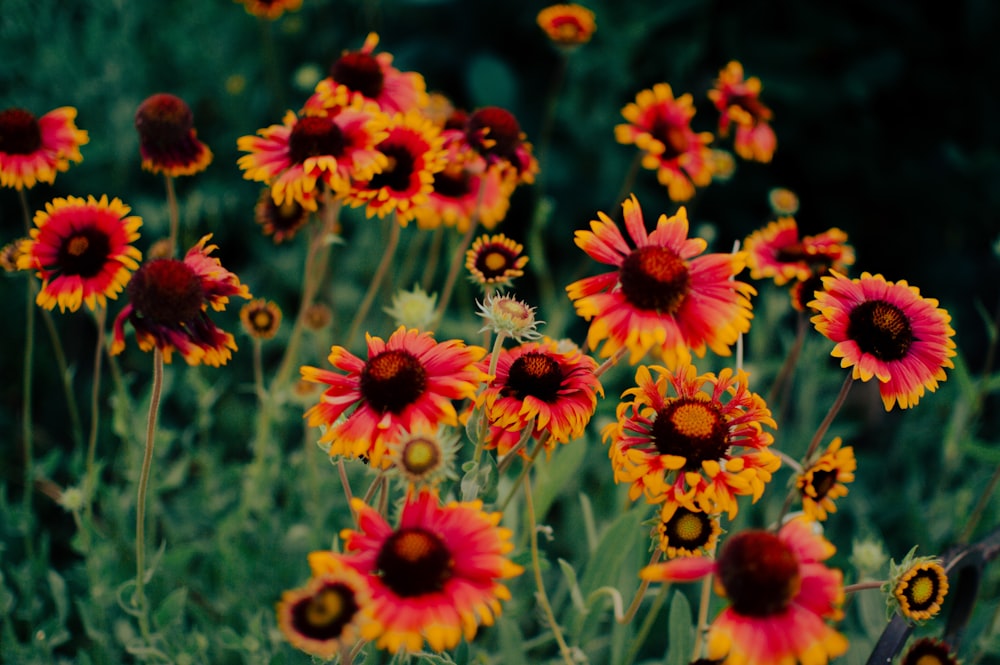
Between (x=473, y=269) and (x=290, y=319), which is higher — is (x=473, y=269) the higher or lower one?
the higher one

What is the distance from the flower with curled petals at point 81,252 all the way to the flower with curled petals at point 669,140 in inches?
33.6

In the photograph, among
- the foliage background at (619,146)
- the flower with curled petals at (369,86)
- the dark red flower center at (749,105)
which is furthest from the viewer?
the foliage background at (619,146)

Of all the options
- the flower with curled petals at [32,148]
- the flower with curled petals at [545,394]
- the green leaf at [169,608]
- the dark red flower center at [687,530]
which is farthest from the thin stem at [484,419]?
the flower with curled petals at [32,148]

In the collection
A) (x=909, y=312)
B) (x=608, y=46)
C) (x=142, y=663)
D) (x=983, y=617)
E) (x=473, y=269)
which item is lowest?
(x=142, y=663)

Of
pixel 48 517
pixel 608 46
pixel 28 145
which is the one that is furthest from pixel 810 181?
pixel 48 517

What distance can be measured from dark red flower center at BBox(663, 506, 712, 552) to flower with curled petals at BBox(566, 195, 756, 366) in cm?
20

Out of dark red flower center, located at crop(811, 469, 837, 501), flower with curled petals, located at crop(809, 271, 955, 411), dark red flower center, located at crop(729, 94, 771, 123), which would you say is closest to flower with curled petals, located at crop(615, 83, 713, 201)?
dark red flower center, located at crop(729, 94, 771, 123)

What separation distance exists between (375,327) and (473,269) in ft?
4.22

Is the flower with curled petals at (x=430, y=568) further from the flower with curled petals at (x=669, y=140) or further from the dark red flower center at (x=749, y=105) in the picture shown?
the dark red flower center at (x=749, y=105)

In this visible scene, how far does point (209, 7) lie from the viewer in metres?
2.66

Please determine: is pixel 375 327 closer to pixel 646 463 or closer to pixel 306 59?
pixel 306 59

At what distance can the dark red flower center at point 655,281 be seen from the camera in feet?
2.68

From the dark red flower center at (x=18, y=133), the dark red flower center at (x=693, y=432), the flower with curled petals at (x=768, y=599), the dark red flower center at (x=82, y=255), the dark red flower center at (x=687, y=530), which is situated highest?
the dark red flower center at (x=693, y=432)

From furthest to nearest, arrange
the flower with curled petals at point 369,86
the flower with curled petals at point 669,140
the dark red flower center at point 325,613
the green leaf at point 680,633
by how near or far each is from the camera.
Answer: the flower with curled petals at point 669,140 < the flower with curled petals at point 369,86 < the green leaf at point 680,633 < the dark red flower center at point 325,613
